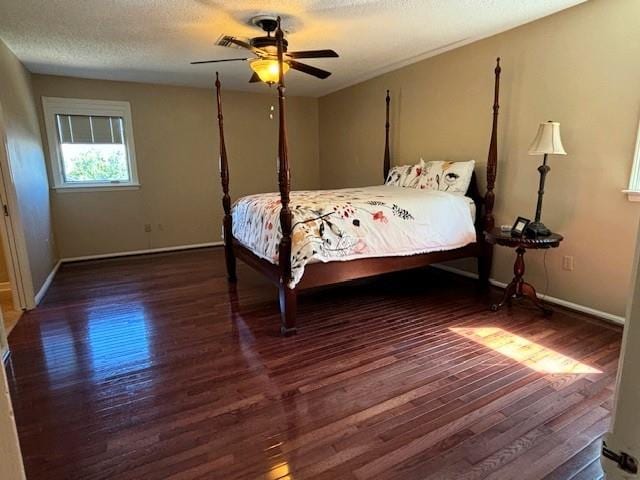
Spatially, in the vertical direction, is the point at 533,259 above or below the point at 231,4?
below

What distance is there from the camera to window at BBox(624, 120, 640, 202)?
257 centimetres

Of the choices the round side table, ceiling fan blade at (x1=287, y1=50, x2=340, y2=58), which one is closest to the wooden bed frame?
ceiling fan blade at (x1=287, y1=50, x2=340, y2=58)

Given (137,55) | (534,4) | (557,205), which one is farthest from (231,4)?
(557,205)

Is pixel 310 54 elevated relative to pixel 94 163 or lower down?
elevated

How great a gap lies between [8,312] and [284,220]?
2.62m

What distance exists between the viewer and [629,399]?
0.52 m

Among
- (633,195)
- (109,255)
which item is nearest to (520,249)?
(633,195)

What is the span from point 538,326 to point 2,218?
434 cm

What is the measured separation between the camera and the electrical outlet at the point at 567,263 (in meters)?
3.05

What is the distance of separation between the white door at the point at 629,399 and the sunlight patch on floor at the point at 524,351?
1897 millimetres

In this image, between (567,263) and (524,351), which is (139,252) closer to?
(524,351)

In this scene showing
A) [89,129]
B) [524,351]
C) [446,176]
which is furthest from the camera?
[89,129]

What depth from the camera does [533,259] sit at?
10.9 feet

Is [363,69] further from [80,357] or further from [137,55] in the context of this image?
[80,357]
